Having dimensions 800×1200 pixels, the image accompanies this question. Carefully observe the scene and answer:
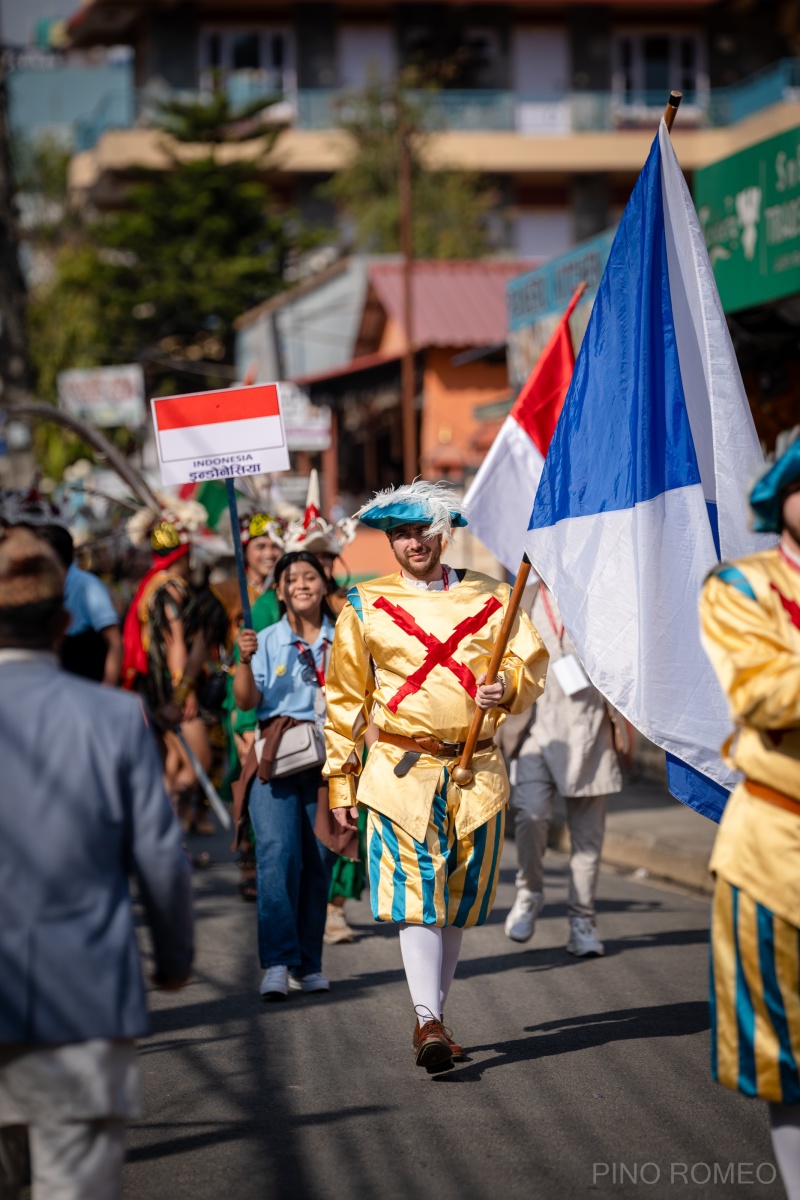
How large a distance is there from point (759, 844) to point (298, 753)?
355cm

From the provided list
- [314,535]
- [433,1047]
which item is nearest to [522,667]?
[433,1047]

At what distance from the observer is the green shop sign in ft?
35.7

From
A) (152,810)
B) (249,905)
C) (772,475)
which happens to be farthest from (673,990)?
(152,810)

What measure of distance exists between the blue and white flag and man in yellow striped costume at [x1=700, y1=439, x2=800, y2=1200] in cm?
128

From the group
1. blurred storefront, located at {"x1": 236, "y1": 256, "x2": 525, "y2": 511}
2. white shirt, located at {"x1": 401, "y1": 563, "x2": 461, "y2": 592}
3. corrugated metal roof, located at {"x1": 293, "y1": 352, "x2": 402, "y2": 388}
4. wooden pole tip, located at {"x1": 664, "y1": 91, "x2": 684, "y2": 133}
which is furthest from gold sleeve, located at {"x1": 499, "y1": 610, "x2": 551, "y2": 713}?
corrugated metal roof, located at {"x1": 293, "y1": 352, "x2": 402, "y2": 388}

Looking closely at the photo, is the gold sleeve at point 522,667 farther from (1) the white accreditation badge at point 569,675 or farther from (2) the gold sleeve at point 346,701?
(1) the white accreditation badge at point 569,675

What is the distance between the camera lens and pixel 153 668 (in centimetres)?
1008

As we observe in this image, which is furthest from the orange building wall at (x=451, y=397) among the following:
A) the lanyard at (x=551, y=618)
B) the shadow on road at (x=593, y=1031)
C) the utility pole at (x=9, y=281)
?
the shadow on road at (x=593, y=1031)

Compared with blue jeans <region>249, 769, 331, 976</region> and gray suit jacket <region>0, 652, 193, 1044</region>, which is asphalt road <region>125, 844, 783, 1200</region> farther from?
gray suit jacket <region>0, 652, 193, 1044</region>

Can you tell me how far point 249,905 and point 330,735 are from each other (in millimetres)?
3493

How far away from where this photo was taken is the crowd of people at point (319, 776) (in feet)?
10.7

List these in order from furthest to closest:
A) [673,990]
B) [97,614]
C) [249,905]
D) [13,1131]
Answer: [249,905]
[97,614]
[673,990]
[13,1131]

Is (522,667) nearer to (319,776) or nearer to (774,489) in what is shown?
(319,776)

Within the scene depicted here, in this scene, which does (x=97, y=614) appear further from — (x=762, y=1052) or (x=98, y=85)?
(x=98, y=85)
